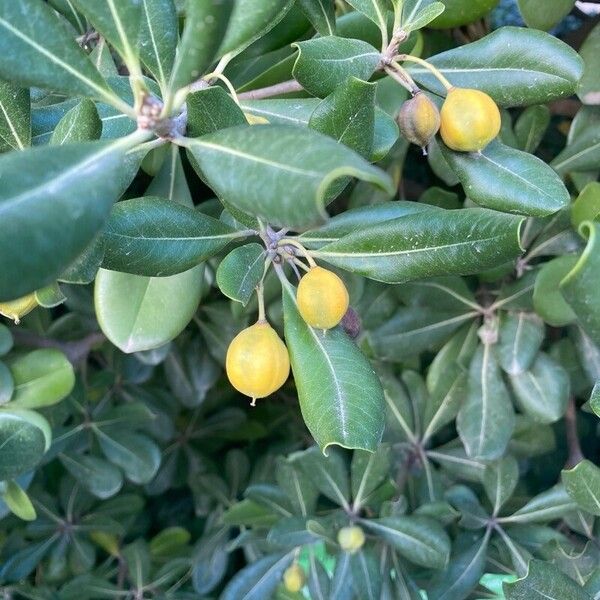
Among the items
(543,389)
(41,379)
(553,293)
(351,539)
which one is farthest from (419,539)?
(41,379)

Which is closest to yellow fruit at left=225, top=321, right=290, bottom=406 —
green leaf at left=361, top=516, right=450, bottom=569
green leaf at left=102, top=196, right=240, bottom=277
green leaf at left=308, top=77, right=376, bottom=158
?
green leaf at left=102, top=196, right=240, bottom=277

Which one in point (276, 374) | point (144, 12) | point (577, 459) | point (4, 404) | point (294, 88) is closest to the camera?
point (144, 12)

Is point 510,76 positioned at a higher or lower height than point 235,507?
higher

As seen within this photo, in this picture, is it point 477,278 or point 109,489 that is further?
point 109,489

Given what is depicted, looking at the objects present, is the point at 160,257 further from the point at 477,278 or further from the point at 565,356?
the point at 565,356

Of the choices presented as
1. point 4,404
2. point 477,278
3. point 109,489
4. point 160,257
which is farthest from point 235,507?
point 160,257

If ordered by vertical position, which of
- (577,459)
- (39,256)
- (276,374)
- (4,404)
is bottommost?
(577,459)

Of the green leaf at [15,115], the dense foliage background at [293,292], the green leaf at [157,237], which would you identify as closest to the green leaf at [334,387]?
the dense foliage background at [293,292]
